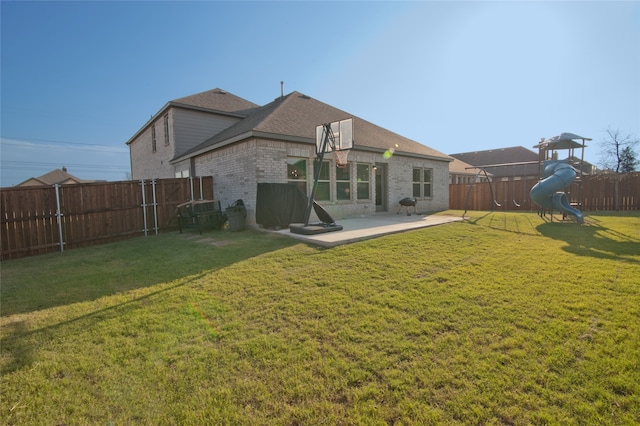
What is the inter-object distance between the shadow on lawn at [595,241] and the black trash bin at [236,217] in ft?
27.8

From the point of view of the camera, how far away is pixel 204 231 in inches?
388

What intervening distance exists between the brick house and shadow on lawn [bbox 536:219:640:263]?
6335 mm

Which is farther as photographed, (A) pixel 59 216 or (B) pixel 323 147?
(A) pixel 59 216

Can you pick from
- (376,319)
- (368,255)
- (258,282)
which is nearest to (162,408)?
(376,319)

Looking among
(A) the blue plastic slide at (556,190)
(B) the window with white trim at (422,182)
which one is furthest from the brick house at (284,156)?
(A) the blue plastic slide at (556,190)

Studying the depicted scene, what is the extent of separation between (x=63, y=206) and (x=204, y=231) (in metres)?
3.91

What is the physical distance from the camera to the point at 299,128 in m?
10.7

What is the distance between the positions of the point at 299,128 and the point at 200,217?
475 cm

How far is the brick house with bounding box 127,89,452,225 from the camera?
9703mm

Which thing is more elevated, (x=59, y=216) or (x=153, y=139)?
(x=153, y=139)

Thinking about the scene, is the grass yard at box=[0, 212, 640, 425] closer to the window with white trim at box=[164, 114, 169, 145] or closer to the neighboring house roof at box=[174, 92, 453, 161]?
the neighboring house roof at box=[174, 92, 453, 161]

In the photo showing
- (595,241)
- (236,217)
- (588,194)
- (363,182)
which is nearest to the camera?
(595,241)

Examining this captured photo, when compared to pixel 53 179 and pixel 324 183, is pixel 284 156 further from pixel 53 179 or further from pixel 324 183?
pixel 53 179

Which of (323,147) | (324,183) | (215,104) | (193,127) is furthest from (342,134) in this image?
(215,104)
